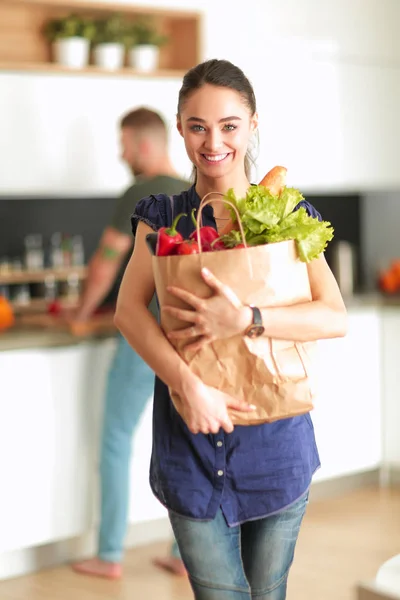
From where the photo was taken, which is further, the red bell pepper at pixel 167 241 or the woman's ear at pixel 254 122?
the woman's ear at pixel 254 122

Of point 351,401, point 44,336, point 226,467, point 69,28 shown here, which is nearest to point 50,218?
point 69,28

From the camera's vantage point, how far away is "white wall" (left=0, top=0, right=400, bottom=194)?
3.72 meters

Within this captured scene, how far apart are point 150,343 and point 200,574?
404 millimetres

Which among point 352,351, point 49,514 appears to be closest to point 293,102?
point 352,351

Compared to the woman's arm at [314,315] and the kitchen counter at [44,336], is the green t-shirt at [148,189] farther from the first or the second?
the woman's arm at [314,315]

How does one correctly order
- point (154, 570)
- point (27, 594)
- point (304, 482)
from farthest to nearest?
1. point (154, 570)
2. point (27, 594)
3. point (304, 482)

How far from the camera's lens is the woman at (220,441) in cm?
163

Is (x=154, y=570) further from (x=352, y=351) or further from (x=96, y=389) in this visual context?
(x=352, y=351)

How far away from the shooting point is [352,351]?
4.12 metres

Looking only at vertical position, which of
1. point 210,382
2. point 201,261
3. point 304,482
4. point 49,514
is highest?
point 201,261

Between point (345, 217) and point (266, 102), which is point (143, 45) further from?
point (345, 217)

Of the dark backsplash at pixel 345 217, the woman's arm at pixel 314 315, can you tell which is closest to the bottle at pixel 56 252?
the dark backsplash at pixel 345 217

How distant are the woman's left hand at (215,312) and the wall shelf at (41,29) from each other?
94.1 inches

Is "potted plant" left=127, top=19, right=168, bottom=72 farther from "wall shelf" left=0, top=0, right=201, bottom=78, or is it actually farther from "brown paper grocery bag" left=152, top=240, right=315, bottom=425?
"brown paper grocery bag" left=152, top=240, right=315, bottom=425
